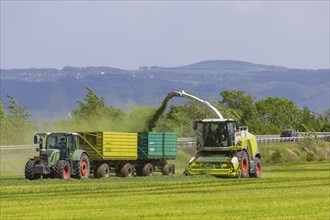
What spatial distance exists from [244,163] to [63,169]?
33.3 feet

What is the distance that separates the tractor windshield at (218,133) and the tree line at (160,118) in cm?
993

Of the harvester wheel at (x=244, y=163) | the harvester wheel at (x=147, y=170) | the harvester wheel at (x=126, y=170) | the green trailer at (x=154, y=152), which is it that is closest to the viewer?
the harvester wheel at (x=244, y=163)

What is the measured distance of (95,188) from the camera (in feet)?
124

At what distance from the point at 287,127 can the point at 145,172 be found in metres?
92.9

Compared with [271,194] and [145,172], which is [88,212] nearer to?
[271,194]

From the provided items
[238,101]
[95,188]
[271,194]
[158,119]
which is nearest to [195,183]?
[95,188]

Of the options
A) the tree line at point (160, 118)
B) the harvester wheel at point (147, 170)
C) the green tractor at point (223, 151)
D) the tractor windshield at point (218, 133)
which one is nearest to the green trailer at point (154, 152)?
the harvester wheel at point (147, 170)

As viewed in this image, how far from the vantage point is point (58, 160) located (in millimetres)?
44812

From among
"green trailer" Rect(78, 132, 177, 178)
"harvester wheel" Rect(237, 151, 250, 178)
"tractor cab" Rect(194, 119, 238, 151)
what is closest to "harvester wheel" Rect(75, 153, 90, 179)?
"green trailer" Rect(78, 132, 177, 178)

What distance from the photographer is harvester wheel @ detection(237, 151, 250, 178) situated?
155 feet

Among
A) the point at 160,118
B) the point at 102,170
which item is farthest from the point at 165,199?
the point at 160,118

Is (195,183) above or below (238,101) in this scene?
below

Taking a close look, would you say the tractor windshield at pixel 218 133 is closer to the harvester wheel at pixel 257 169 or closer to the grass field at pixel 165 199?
the harvester wheel at pixel 257 169

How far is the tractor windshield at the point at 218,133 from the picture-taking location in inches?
1895
